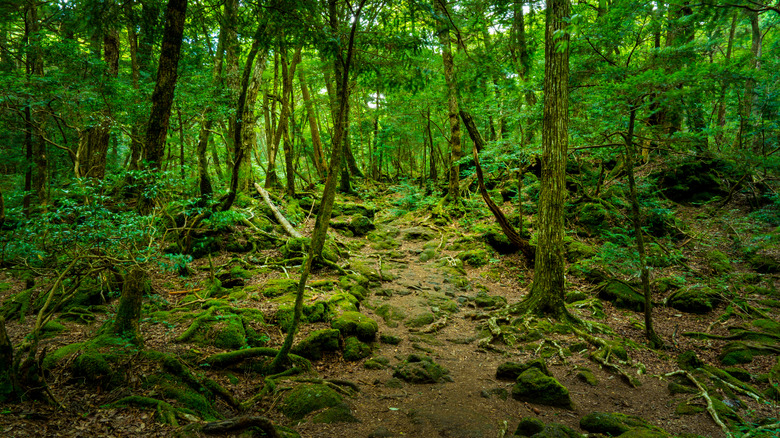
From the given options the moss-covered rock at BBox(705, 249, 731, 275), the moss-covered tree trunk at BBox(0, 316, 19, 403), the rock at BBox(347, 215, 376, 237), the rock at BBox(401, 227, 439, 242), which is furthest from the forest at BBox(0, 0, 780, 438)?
the rock at BBox(347, 215, 376, 237)

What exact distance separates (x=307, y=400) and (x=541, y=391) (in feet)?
10.7

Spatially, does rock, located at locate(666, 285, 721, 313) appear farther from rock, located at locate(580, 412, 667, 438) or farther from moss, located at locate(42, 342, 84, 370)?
moss, located at locate(42, 342, 84, 370)

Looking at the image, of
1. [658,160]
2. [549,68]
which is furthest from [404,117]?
[549,68]

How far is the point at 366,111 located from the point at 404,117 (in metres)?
5.25

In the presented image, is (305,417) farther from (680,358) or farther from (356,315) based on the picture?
(680,358)

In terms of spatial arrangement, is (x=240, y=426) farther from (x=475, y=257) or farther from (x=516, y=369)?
(x=475, y=257)

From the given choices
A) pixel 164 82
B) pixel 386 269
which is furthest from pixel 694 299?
pixel 164 82

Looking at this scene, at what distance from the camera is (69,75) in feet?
28.5

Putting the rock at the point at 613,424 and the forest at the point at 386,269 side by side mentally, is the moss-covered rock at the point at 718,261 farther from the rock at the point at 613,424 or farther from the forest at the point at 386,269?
the rock at the point at 613,424

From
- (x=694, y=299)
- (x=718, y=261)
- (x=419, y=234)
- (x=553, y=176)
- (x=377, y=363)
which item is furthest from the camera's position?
(x=419, y=234)

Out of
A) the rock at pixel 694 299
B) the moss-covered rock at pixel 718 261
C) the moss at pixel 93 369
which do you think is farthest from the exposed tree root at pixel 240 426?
the moss-covered rock at pixel 718 261

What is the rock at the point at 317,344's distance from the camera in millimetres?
5759

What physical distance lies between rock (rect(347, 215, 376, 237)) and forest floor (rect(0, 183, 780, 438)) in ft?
10.8

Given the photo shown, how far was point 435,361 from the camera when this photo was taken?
625cm
